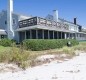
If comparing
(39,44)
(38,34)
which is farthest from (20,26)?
(39,44)

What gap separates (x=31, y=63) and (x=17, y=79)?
4.03 metres

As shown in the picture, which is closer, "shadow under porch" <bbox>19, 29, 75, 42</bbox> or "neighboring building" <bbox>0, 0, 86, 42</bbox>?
"shadow under porch" <bbox>19, 29, 75, 42</bbox>

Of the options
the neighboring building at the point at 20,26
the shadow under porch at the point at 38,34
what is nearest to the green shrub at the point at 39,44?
the shadow under porch at the point at 38,34

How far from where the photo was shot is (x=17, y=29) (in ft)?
117

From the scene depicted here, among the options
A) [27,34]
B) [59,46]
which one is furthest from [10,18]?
[59,46]

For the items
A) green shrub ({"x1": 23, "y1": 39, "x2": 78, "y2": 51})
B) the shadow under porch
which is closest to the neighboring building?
the shadow under porch

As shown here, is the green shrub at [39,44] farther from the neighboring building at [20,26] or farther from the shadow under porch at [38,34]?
the neighboring building at [20,26]

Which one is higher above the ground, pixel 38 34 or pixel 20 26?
pixel 20 26

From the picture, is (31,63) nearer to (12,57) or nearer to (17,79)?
(12,57)

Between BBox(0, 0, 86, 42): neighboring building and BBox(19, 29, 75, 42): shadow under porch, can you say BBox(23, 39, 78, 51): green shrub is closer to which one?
BBox(19, 29, 75, 42): shadow under porch

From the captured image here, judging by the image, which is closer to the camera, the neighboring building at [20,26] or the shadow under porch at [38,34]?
the shadow under porch at [38,34]

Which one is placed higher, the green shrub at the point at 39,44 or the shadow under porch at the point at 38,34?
the shadow under porch at the point at 38,34

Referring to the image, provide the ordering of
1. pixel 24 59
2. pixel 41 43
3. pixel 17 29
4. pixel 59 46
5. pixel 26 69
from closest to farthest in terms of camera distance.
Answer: pixel 26 69, pixel 24 59, pixel 41 43, pixel 59 46, pixel 17 29

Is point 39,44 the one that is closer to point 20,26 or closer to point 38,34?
point 38,34
